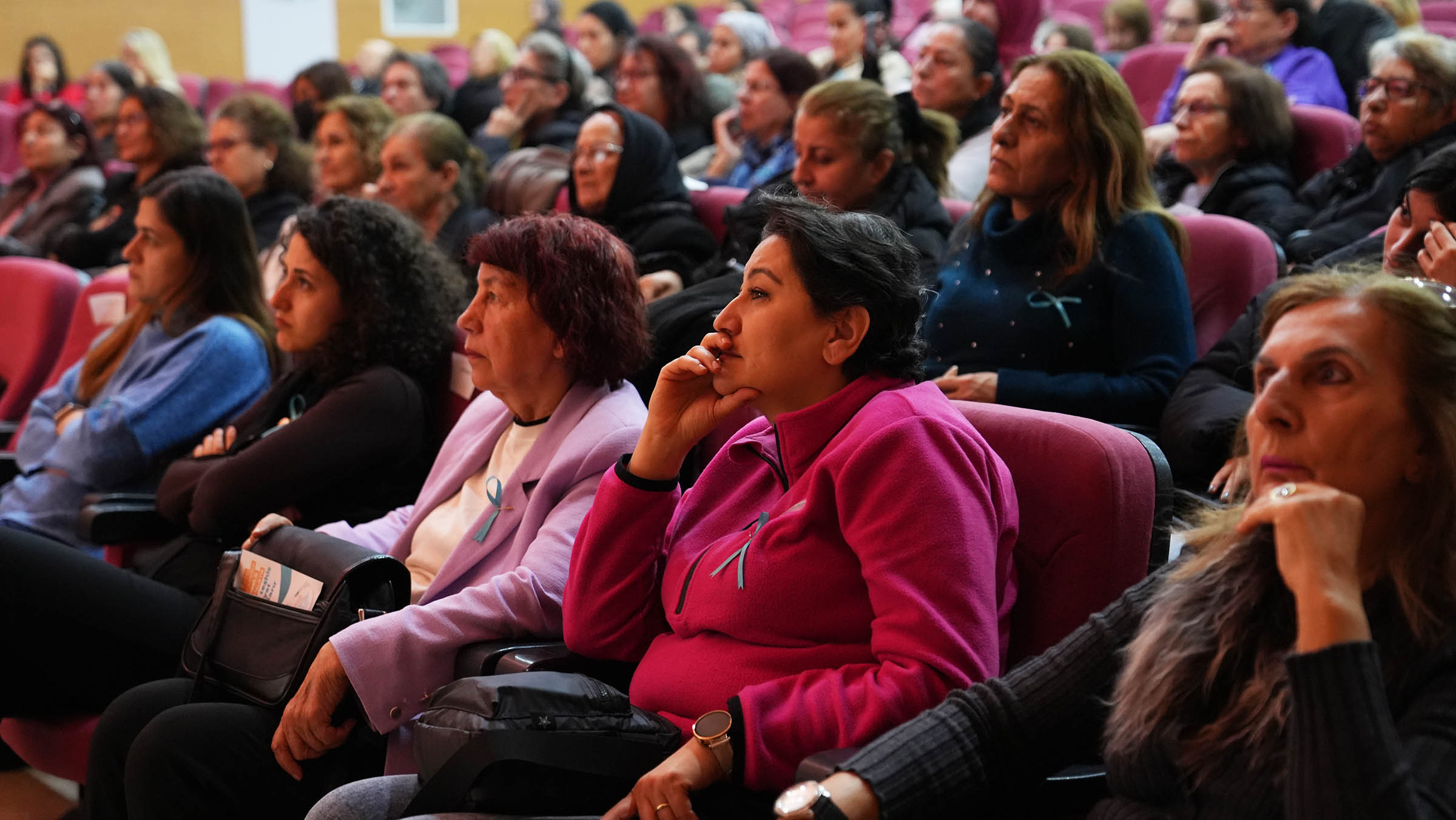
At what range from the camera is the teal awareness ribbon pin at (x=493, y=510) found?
182 centimetres

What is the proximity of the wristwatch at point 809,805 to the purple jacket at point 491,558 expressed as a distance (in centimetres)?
63

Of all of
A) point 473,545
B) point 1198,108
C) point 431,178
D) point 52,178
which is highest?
point 1198,108

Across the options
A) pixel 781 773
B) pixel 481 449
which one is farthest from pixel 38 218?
pixel 781 773

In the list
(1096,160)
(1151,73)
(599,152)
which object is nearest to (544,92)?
(599,152)

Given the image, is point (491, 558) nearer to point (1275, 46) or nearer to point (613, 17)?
point (1275, 46)

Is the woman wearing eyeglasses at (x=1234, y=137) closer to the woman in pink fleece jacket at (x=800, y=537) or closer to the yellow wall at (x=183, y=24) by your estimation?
the woman in pink fleece jacket at (x=800, y=537)

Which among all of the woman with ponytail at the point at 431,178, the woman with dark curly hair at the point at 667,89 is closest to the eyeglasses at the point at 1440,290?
the woman with ponytail at the point at 431,178

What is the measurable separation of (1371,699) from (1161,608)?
0.25 metres

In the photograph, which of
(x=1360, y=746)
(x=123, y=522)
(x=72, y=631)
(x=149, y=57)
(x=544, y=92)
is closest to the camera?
(x=1360, y=746)

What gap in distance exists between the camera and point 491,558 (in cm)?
182

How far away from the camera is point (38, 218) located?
5004 mm

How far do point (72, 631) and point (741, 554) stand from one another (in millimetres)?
1202

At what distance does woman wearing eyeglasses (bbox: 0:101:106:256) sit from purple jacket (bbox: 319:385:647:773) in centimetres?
359

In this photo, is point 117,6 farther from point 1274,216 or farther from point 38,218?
point 1274,216
